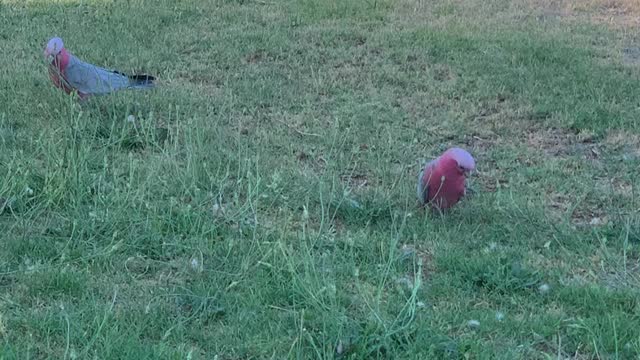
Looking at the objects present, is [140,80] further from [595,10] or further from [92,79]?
[595,10]

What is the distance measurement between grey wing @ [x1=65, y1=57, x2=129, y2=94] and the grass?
98 mm

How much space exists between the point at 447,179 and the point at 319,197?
0.61 meters

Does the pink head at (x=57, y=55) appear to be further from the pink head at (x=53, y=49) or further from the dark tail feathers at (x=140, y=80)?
the dark tail feathers at (x=140, y=80)

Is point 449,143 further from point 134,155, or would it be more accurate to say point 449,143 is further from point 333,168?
point 134,155

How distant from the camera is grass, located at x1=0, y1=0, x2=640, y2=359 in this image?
2848 mm

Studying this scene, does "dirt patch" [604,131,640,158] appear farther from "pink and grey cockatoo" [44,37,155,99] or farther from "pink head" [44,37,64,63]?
"pink head" [44,37,64,63]

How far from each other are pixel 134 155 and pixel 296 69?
79.0 inches

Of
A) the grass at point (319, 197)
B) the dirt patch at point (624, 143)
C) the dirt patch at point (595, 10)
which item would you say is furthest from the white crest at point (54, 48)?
the dirt patch at point (595, 10)

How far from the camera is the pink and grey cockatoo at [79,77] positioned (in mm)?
4879

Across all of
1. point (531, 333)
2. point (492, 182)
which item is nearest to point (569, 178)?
point (492, 182)

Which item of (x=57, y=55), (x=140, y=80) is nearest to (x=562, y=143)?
(x=140, y=80)

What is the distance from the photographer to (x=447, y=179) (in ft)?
12.3

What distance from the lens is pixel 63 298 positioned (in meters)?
3.01

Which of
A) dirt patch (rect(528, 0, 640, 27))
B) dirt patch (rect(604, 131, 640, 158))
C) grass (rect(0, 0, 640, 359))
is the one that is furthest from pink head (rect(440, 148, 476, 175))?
dirt patch (rect(528, 0, 640, 27))
